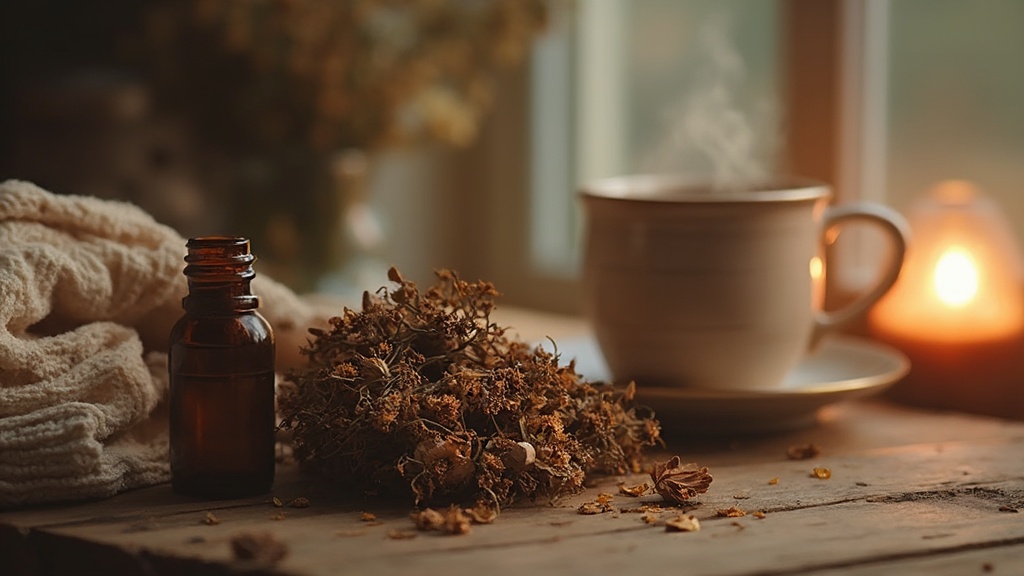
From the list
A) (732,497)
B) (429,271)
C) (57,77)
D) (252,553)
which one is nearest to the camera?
(252,553)

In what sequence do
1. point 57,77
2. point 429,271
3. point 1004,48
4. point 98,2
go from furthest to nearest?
point 429,271 → point 98,2 → point 57,77 → point 1004,48

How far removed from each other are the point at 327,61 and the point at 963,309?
2.57ft

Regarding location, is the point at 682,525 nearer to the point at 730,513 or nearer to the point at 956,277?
the point at 730,513

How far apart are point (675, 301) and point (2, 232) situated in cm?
48

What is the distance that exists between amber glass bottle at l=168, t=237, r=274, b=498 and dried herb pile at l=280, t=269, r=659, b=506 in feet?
0.11

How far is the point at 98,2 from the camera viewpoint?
1802 mm

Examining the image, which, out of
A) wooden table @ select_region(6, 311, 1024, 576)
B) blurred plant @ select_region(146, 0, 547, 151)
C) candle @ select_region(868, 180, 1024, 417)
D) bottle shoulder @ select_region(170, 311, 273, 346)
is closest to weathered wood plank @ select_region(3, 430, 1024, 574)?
wooden table @ select_region(6, 311, 1024, 576)

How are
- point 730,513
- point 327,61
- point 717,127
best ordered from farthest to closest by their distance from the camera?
point 327,61 < point 717,127 < point 730,513

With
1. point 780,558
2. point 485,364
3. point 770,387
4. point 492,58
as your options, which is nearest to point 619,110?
point 492,58

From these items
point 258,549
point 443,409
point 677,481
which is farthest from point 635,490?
point 258,549

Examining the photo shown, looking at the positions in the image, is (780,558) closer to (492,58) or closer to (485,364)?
(485,364)

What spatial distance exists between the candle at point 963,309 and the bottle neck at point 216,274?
67cm

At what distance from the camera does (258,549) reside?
2.19 ft

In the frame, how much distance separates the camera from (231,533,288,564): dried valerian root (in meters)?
0.67
